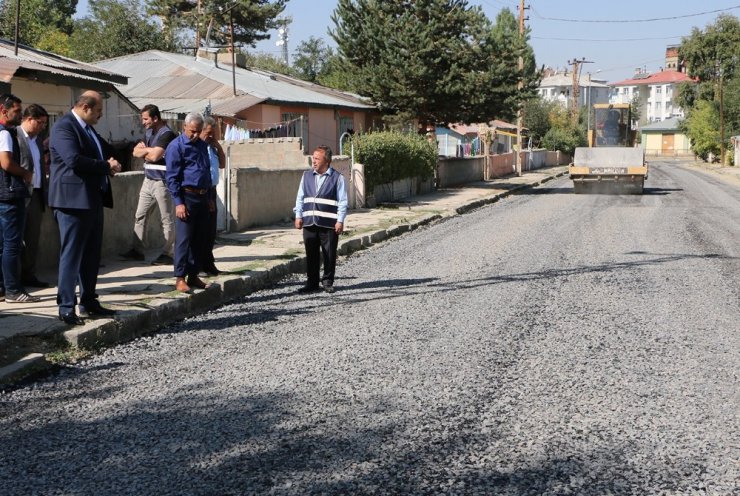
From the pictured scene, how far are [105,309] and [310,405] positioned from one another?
9.52 ft

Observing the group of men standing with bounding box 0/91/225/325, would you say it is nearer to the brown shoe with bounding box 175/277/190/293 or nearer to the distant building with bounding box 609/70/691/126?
the brown shoe with bounding box 175/277/190/293

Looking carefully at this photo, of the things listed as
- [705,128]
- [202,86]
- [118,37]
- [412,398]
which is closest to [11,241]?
[412,398]

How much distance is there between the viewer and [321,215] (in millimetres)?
9469

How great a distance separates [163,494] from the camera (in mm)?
3781

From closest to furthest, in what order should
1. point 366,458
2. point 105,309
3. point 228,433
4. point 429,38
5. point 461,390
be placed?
point 366,458, point 228,433, point 461,390, point 105,309, point 429,38

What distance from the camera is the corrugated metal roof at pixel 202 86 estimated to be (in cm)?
2738

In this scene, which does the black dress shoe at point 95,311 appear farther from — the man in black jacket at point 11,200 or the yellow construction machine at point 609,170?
the yellow construction machine at point 609,170

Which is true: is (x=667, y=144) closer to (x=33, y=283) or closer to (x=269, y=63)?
(x=269, y=63)

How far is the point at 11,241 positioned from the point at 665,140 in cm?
11827

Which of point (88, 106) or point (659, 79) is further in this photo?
point (659, 79)

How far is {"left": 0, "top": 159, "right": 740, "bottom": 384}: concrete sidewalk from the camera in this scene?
6.44m

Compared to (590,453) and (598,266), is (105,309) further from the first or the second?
(598,266)

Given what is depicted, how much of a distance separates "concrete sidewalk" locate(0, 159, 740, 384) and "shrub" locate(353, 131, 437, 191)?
488 cm

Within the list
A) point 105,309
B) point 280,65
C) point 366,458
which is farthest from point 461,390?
point 280,65
